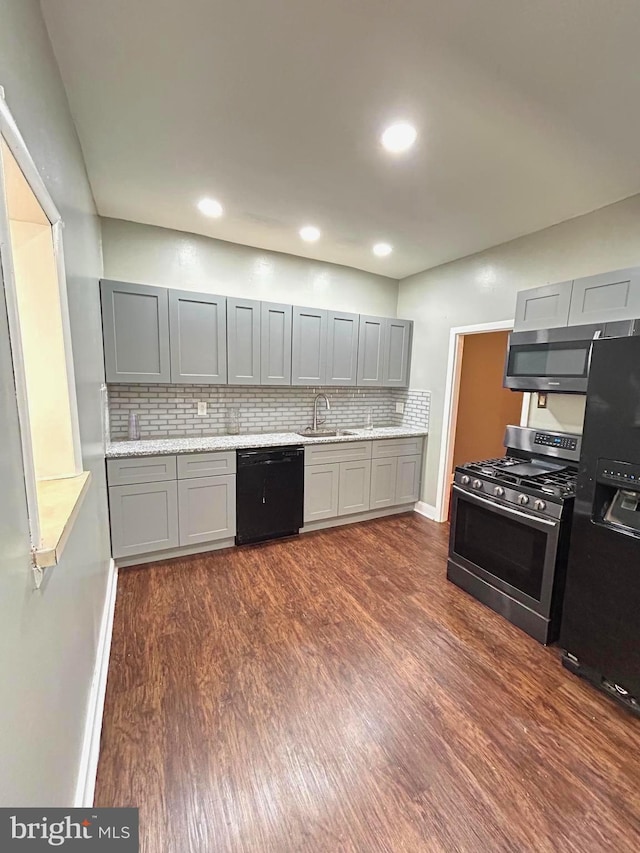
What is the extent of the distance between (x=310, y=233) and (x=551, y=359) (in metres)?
2.11

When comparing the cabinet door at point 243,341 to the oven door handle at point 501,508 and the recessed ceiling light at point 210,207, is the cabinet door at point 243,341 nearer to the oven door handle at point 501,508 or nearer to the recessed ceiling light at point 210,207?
the recessed ceiling light at point 210,207

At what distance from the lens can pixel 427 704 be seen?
1.72 meters

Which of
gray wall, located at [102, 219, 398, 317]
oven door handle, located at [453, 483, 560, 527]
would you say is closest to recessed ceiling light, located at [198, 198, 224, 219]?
gray wall, located at [102, 219, 398, 317]

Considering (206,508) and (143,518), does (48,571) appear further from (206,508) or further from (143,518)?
(206,508)

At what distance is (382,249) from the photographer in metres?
3.38

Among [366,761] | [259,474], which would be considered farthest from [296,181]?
[366,761]

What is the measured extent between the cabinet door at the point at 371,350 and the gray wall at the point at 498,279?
1.52ft

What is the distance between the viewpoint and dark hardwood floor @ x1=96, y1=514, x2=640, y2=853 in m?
1.25

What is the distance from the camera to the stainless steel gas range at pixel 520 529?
6.84 ft

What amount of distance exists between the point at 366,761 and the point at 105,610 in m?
1.62

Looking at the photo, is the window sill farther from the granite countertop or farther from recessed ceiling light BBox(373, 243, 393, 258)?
recessed ceiling light BBox(373, 243, 393, 258)

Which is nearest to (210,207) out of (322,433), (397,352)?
(322,433)

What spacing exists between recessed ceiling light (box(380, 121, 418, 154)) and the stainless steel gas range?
1.98 m

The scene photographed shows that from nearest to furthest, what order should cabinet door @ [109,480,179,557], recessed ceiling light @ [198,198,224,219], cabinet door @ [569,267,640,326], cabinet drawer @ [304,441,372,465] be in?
cabinet door @ [569,267,640,326] → recessed ceiling light @ [198,198,224,219] → cabinet door @ [109,480,179,557] → cabinet drawer @ [304,441,372,465]
